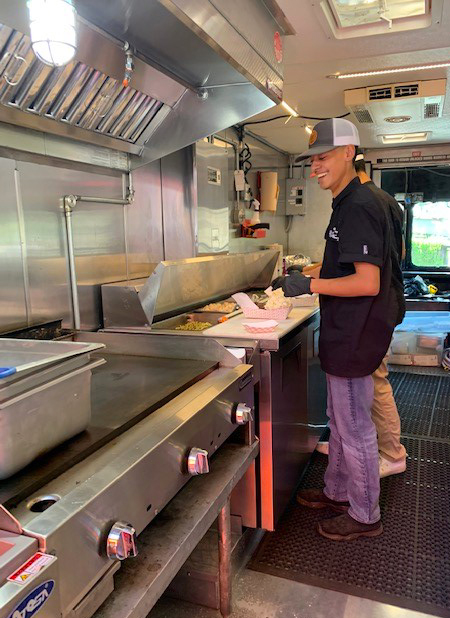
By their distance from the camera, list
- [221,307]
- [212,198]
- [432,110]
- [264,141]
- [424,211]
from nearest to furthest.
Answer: [221,307] < [212,198] < [432,110] < [264,141] < [424,211]

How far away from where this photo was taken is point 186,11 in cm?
145

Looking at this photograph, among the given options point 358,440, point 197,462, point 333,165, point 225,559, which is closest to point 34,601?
point 197,462

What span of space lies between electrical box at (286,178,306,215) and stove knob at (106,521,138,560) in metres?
5.41

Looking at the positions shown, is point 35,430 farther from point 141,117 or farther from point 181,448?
point 141,117

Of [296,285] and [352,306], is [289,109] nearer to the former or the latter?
[296,285]

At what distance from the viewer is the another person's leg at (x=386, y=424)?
288cm

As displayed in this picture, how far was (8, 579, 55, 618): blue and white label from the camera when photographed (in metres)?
0.72

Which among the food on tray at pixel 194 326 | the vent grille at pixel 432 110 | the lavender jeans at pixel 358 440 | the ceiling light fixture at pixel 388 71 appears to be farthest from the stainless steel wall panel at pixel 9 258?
the vent grille at pixel 432 110

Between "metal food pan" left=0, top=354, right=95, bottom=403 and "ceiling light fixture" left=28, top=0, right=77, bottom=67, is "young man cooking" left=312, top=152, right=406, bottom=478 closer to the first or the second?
"ceiling light fixture" left=28, top=0, right=77, bottom=67

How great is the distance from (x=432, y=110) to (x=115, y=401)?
3686 mm

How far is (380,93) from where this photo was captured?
3.46m

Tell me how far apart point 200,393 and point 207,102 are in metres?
1.51

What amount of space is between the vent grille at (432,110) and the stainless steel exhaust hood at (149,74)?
180 cm

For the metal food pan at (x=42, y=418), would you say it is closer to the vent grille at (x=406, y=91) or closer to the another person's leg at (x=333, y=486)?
the another person's leg at (x=333, y=486)
